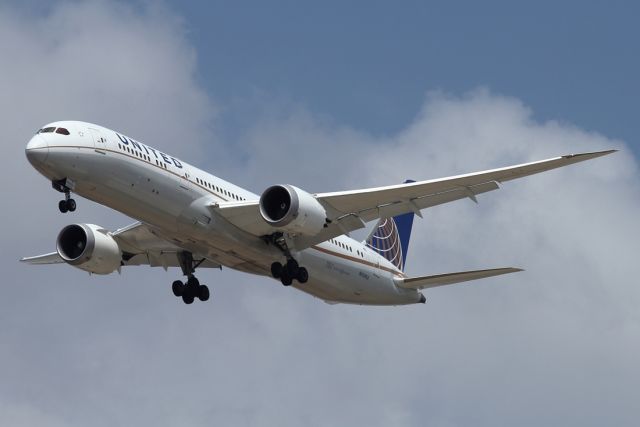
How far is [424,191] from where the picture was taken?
41.1m

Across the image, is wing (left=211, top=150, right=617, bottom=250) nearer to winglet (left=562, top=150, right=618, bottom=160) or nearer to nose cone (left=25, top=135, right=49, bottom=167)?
winglet (left=562, top=150, right=618, bottom=160)

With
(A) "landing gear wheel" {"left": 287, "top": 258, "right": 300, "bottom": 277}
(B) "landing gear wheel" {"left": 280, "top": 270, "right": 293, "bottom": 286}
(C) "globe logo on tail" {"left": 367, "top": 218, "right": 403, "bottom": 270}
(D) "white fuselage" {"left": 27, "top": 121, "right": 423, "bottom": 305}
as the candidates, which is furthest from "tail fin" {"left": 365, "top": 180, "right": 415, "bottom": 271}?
(B) "landing gear wheel" {"left": 280, "top": 270, "right": 293, "bottom": 286}

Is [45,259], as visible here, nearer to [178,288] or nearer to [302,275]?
[178,288]

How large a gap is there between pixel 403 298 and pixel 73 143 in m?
15.6

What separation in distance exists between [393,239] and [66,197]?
60.7ft

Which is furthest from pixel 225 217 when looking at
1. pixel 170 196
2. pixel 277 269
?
pixel 277 269

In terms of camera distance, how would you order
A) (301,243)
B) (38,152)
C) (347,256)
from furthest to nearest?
(347,256) → (301,243) → (38,152)

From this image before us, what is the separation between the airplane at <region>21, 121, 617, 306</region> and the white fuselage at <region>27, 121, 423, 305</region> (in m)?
0.03

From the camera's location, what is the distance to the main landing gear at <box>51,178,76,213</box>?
38.2 meters

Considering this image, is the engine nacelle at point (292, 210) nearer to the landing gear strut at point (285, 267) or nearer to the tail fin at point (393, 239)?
the landing gear strut at point (285, 267)

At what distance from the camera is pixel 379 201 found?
1654 inches

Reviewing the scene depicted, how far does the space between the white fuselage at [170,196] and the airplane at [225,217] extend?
32mm

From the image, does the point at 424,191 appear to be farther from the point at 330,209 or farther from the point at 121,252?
the point at 121,252

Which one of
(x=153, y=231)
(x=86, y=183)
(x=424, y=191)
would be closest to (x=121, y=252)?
(x=153, y=231)
